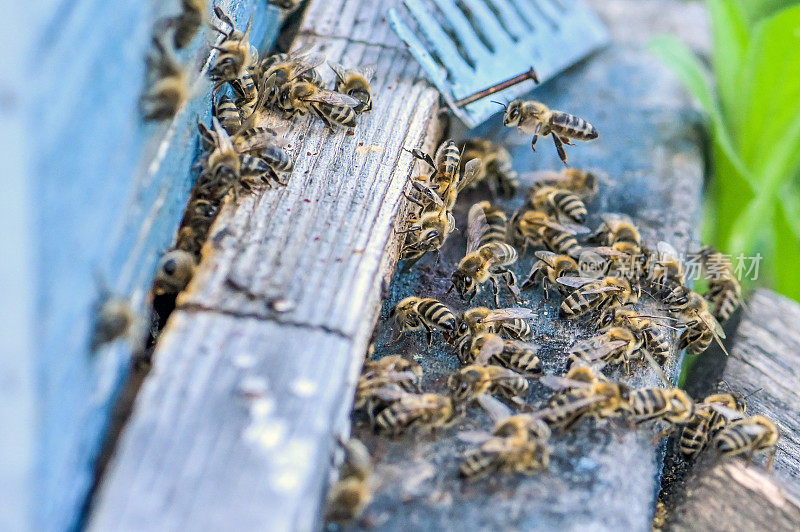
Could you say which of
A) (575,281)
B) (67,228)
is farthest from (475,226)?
(67,228)

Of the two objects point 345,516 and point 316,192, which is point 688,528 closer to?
point 345,516

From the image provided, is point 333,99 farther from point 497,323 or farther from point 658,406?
point 658,406

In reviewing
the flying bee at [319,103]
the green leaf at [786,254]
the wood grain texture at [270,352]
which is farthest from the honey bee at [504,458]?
the green leaf at [786,254]

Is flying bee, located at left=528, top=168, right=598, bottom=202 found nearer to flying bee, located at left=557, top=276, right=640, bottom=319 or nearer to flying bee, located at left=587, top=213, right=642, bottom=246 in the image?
flying bee, located at left=587, top=213, right=642, bottom=246

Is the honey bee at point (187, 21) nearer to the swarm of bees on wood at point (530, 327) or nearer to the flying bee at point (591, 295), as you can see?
the swarm of bees on wood at point (530, 327)

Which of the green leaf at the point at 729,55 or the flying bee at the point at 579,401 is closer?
the flying bee at the point at 579,401

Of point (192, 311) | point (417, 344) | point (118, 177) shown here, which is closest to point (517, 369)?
point (417, 344)

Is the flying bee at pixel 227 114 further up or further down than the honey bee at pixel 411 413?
further up

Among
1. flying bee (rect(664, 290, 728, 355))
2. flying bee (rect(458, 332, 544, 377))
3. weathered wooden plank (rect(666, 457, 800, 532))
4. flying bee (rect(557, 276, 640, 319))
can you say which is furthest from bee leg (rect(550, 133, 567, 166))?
weathered wooden plank (rect(666, 457, 800, 532))
